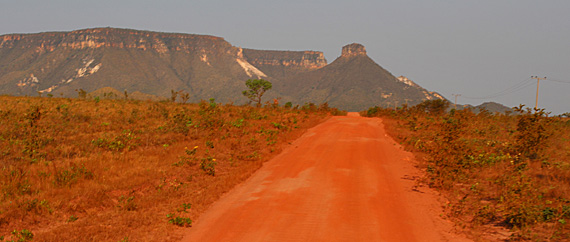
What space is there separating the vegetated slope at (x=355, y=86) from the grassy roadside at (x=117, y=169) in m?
122

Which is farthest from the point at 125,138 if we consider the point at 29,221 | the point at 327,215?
the point at 327,215

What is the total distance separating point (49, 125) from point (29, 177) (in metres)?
8.46

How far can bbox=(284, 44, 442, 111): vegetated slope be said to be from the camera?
146m

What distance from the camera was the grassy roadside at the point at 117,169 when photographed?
268 inches

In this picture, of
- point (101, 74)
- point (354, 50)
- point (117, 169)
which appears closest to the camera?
point (117, 169)

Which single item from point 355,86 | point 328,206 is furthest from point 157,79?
point 328,206

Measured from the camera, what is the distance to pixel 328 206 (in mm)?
7703

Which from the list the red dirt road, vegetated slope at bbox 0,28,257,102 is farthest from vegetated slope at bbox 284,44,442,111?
the red dirt road

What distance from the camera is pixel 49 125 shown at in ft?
53.6

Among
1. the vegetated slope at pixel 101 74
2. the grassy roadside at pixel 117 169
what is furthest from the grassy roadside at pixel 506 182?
the vegetated slope at pixel 101 74

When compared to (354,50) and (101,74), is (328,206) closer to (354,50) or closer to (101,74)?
(101,74)

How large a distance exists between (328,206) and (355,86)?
155m

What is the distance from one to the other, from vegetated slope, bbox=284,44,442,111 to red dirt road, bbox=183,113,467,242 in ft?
412

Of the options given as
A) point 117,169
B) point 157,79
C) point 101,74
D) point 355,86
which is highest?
point 355,86
